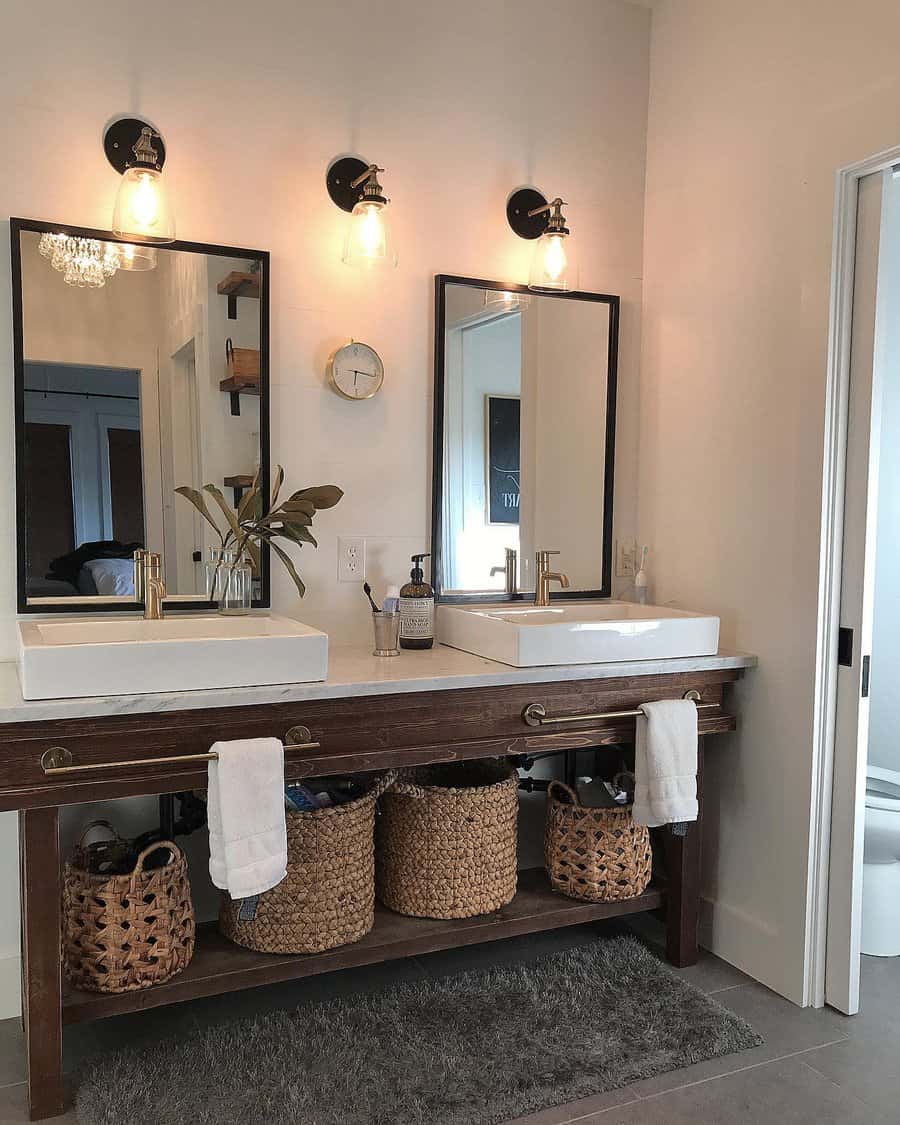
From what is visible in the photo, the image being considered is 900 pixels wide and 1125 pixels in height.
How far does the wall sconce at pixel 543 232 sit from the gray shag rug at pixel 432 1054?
1.84m

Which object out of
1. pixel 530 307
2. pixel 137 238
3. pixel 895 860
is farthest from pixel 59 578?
pixel 895 860

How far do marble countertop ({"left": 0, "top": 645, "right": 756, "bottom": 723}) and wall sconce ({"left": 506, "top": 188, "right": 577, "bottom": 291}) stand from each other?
1065 millimetres

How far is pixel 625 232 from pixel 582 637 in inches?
53.1

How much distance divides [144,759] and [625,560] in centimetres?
160

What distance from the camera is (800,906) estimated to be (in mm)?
2311

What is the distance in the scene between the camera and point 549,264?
8.71 ft

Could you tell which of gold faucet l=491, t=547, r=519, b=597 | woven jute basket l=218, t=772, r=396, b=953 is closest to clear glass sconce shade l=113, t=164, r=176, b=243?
gold faucet l=491, t=547, r=519, b=597

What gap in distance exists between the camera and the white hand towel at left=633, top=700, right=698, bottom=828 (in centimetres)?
228

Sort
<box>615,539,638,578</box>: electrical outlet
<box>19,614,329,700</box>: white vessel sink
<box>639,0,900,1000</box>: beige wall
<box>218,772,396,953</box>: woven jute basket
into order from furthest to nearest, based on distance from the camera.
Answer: <box>615,539,638,578</box>: electrical outlet
<box>639,0,900,1000</box>: beige wall
<box>218,772,396,953</box>: woven jute basket
<box>19,614,329,700</box>: white vessel sink

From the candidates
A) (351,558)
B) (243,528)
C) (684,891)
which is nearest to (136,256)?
(243,528)

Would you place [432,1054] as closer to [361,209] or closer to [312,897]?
[312,897]

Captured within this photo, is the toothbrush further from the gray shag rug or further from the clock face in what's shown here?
the gray shag rug

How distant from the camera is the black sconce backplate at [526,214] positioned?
2701 millimetres

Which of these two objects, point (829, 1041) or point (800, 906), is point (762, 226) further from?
point (829, 1041)
